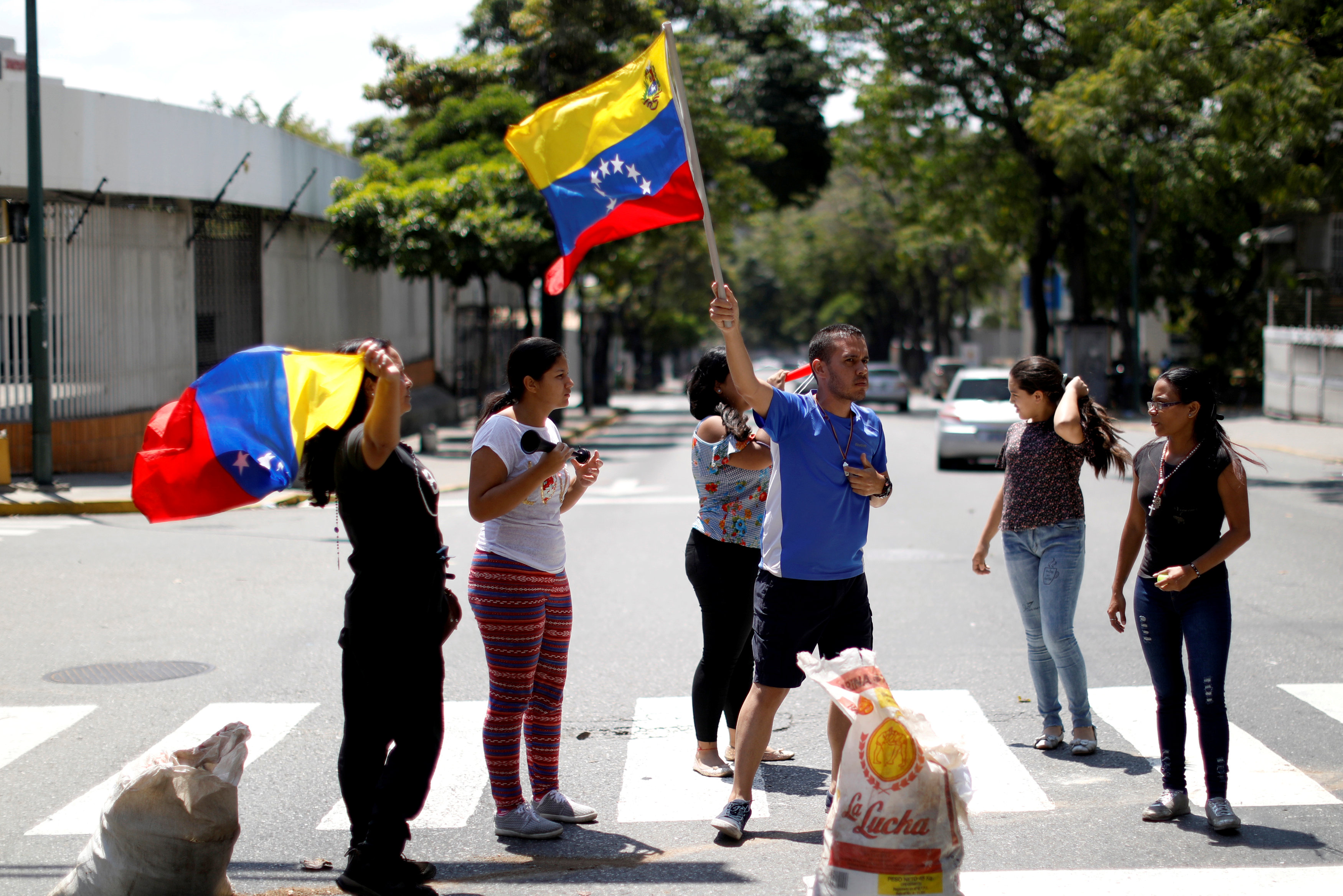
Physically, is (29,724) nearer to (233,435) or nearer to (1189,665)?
(233,435)

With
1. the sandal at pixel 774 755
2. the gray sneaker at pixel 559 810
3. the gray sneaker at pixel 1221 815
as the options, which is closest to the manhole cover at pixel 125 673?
the gray sneaker at pixel 559 810

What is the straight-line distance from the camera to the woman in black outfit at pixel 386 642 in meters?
4.10

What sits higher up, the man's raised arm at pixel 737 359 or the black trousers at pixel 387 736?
the man's raised arm at pixel 737 359

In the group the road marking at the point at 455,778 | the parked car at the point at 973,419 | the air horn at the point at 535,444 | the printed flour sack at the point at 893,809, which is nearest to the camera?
the printed flour sack at the point at 893,809

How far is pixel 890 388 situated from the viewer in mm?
41562

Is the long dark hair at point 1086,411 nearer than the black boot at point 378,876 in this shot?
No

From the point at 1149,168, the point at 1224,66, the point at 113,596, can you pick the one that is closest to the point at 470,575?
the point at 113,596

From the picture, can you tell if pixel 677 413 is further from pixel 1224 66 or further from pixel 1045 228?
pixel 1224 66

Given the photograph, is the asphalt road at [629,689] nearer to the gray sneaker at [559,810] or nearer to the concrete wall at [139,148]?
the gray sneaker at [559,810]

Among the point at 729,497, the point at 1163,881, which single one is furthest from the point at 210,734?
the point at 1163,881

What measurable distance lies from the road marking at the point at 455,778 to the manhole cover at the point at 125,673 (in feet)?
6.08

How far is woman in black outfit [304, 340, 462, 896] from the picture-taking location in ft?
13.4

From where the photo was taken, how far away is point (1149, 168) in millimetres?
25266

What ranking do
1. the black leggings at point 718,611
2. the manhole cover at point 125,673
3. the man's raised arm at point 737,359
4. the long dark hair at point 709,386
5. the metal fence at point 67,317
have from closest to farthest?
the man's raised arm at point 737,359 < the long dark hair at point 709,386 < the black leggings at point 718,611 < the manhole cover at point 125,673 < the metal fence at point 67,317
